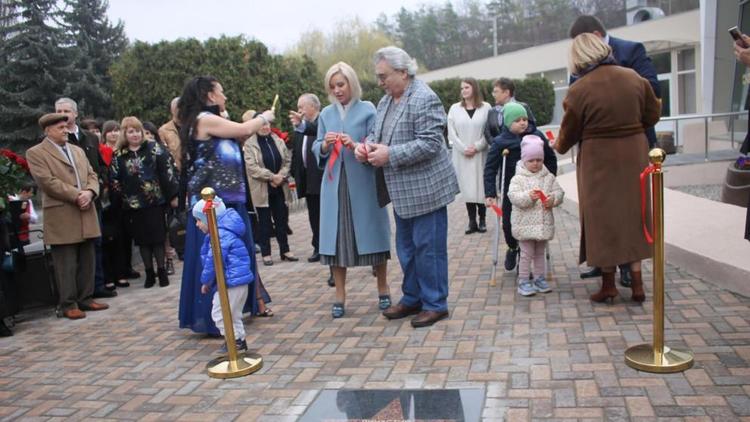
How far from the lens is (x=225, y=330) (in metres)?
4.46

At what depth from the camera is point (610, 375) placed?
3752mm

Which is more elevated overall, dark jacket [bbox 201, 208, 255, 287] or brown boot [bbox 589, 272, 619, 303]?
dark jacket [bbox 201, 208, 255, 287]

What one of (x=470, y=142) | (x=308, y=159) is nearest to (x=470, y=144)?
(x=470, y=142)

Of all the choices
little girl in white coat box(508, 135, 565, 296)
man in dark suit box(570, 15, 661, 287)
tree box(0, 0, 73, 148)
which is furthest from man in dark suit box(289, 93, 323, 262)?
tree box(0, 0, 73, 148)

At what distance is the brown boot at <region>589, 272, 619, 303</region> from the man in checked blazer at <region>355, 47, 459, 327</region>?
1.20 metres

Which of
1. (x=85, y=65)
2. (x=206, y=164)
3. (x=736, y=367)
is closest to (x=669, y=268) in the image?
(x=736, y=367)

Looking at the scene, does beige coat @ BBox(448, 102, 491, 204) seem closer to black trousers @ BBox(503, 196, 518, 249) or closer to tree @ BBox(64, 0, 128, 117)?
black trousers @ BBox(503, 196, 518, 249)

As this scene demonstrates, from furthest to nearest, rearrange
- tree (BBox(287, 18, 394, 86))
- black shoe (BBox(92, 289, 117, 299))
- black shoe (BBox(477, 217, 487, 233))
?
1. tree (BBox(287, 18, 394, 86))
2. black shoe (BBox(477, 217, 487, 233))
3. black shoe (BBox(92, 289, 117, 299))

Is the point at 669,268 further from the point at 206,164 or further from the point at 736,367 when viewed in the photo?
the point at 206,164

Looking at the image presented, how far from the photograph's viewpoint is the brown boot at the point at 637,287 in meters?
5.00

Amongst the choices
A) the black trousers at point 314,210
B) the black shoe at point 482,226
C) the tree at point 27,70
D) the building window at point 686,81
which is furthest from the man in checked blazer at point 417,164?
the building window at point 686,81

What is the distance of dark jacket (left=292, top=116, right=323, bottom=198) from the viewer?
24.2 feet

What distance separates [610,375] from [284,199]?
532 cm

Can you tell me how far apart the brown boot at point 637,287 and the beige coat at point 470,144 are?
142 inches
